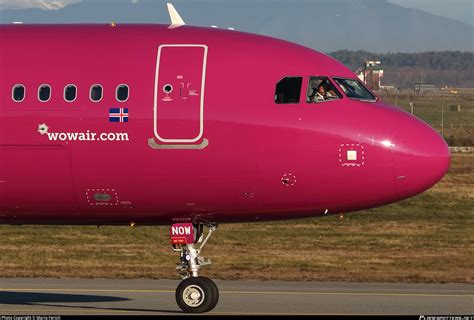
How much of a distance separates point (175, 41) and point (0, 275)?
1102cm

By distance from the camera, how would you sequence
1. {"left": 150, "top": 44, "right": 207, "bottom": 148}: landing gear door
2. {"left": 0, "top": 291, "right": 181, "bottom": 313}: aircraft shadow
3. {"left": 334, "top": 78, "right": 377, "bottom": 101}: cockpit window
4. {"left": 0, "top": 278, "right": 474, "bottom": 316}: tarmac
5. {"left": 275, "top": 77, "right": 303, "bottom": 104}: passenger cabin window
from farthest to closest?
{"left": 0, "top": 291, "right": 181, "bottom": 313}: aircraft shadow
{"left": 0, "top": 278, "right": 474, "bottom": 316}: tarmac
{"left": 334, "top": 78, "right": 377, "bottom": 101}: cockpit window
{"left": 275, "top": 77, "right": 303, "bottom": 104}: passenger cabin window
{"left": 150, "top": 44, "right": 207, "bottom": 148}: landing gear door

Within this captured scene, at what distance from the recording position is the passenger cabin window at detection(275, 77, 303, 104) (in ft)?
73.3

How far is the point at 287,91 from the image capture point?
22391 mm

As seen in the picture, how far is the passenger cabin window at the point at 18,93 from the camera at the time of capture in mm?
22812

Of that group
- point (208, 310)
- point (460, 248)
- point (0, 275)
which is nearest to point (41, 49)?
point (208, 310)

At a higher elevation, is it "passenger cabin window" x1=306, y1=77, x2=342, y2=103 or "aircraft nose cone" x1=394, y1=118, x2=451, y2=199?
"passenger cabin window" x1=306, y1=77, x2=342, y2=103

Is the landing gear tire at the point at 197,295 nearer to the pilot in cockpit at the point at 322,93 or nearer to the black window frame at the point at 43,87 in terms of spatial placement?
the pilot in cockpit at the point at 322,93

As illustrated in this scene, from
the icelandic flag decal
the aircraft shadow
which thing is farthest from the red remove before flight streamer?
the aircraft shadow

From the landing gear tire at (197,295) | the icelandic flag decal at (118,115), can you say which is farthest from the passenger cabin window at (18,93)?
the landing gear tire at (197,295)

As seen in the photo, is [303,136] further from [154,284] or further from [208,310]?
[154,284]

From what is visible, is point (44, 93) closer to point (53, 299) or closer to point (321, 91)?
point (321, 91)

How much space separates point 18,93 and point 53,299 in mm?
5268

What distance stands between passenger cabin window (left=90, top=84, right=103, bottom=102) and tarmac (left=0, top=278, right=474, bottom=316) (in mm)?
4111

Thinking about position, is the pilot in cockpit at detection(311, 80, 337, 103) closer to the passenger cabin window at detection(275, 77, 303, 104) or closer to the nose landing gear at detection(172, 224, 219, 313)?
the passenger cabin window at detection(275, 77, 303, 104)
